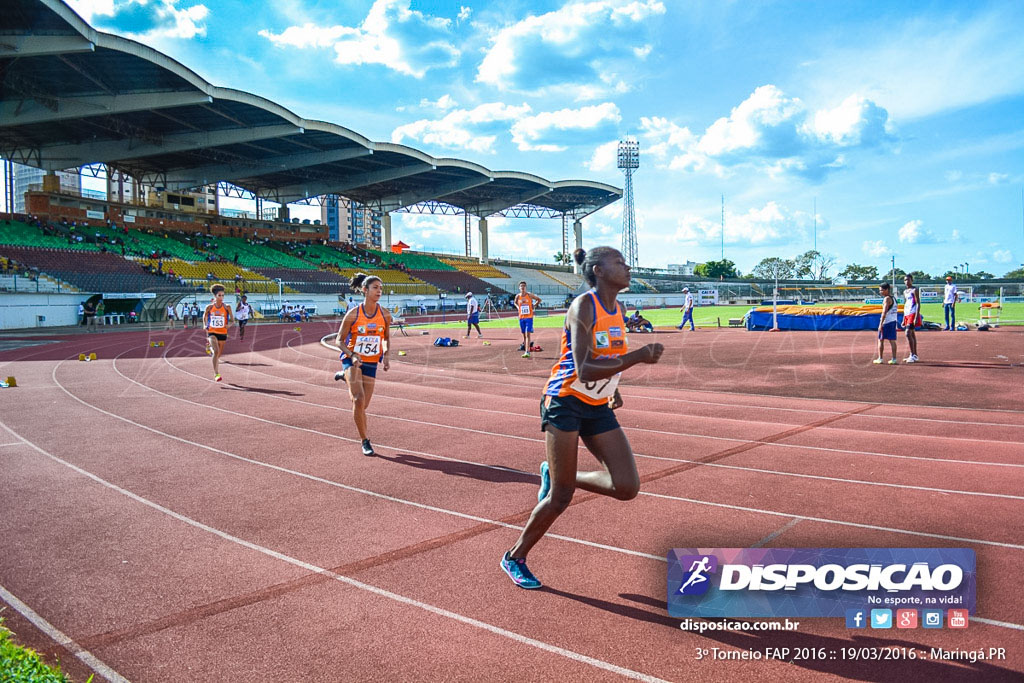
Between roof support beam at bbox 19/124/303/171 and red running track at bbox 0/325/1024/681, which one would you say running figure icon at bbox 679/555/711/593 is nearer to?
red running track at bbox 0/325/1024/681

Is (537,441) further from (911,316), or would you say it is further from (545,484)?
(911,316)

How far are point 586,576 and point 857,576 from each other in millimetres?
1657

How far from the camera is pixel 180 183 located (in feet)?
191

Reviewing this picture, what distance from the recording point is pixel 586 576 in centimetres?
412

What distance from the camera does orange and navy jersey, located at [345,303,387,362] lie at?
7621 mm

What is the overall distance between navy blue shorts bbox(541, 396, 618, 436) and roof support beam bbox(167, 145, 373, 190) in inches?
2149

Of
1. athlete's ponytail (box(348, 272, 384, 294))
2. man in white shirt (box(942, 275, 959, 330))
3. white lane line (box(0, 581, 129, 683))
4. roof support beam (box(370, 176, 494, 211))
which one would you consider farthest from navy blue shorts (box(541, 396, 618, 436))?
roof support beam (box(370, 176, 494, 211))

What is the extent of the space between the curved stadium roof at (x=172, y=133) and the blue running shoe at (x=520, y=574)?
35.9 meters

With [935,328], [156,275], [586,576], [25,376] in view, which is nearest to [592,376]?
[586,576]

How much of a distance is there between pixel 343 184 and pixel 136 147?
1964 cm

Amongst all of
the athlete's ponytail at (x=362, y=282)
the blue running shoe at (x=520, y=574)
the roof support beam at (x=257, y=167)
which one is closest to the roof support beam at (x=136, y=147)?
the roof support beam at (x=257, y=167)

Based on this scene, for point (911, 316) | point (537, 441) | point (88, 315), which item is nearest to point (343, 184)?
point (88, 315)

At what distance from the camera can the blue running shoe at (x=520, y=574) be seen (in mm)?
3914

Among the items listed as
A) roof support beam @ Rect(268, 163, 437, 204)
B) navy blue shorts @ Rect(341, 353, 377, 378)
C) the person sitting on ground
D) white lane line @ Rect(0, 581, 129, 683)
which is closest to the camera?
white lane line @ Rect(0, 581, 129, 683)
